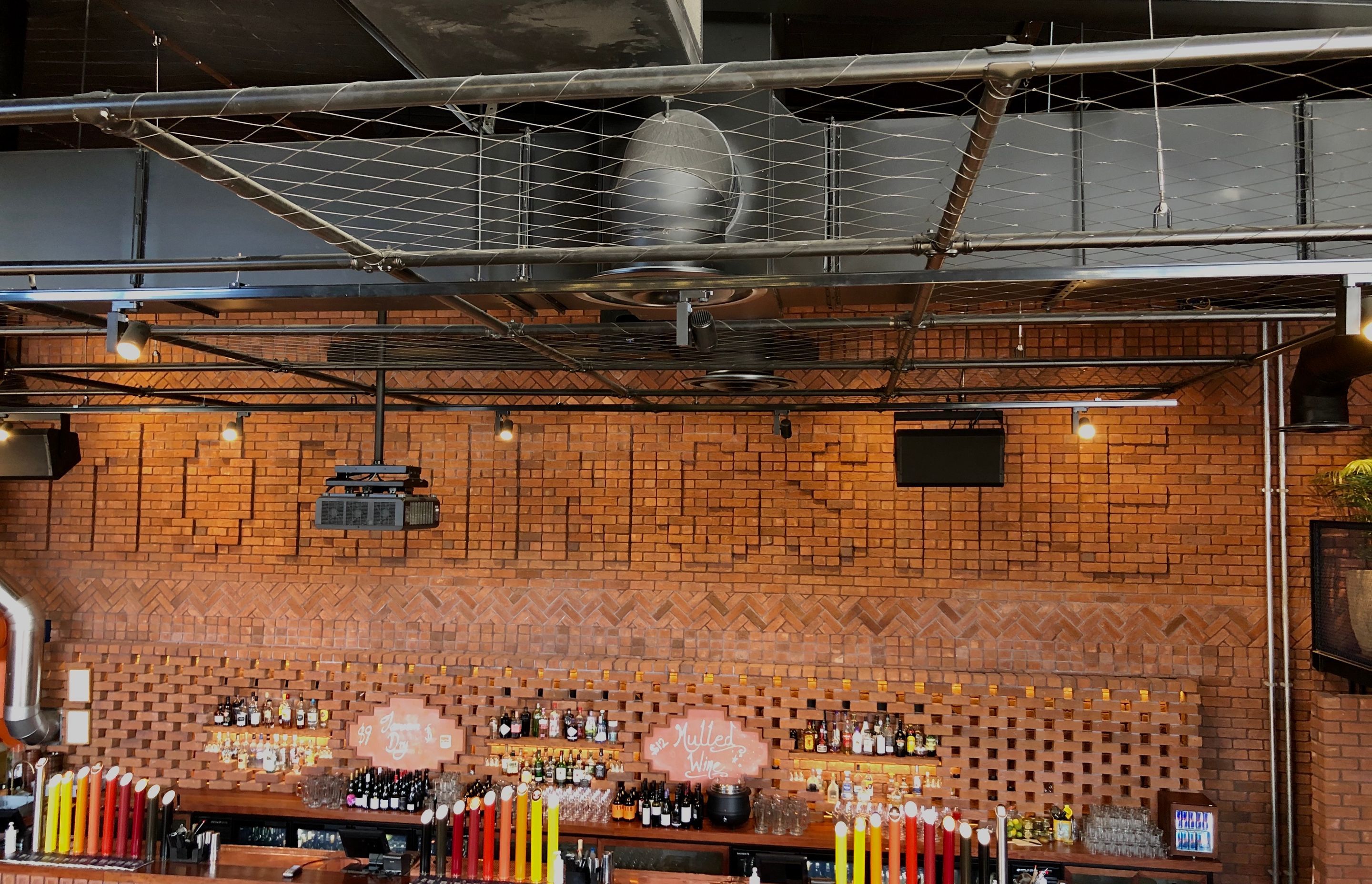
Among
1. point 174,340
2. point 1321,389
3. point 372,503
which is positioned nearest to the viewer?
point 174,340

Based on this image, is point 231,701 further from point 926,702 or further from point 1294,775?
point 1294,775

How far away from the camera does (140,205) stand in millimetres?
3967

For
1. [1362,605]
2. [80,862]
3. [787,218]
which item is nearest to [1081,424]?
[1362,605]

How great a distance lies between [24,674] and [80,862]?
293cm

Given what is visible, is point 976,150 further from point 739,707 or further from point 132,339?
point 739,707

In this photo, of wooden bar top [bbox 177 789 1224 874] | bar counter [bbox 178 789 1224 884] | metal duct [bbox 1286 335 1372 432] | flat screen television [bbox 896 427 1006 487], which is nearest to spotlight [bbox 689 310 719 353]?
flat screen television [bbox 896 427 1006 487]

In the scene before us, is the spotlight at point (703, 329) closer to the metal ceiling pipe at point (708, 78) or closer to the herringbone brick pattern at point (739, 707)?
the metal ceiling pipe at point (708, 78)

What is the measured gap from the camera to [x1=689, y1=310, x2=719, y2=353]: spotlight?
10.1ft

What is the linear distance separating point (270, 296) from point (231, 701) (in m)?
5.30

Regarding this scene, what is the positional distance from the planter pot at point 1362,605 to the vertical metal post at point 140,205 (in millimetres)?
6834

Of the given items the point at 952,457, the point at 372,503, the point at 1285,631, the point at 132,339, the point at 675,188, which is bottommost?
the point at 1285,631

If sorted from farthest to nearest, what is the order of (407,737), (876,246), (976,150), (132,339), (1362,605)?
(407,737), (1362,605), (132,339), (876,246), (976,150)

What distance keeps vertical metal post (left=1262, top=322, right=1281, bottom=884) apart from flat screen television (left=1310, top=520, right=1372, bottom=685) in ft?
0.83

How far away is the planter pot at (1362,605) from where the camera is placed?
17.8ft
